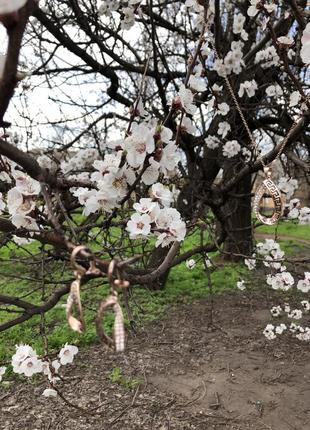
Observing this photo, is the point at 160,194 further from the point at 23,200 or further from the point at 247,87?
the point at 247,87

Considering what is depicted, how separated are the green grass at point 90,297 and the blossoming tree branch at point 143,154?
0.32 m

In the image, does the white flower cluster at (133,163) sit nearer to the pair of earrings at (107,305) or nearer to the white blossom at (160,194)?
the white blossom at (160,194)

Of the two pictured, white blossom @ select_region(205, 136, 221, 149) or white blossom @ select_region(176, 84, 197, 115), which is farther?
white blossom @ select_region(205, 136, 221, 149)

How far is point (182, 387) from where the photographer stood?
3779 millimetres

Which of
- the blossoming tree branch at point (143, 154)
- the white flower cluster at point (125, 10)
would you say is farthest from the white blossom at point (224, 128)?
the white flower cluster at point (125, 10)

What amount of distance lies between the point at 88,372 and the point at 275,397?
1.52 metres

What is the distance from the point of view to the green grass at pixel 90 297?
15.2 feet

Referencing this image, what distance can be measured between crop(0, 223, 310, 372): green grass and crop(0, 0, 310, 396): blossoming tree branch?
1.04 feet

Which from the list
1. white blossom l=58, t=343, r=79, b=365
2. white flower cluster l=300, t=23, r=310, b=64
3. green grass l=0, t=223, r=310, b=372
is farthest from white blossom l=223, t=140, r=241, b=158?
white flower cluster l=300, t=23, r=310, b=64

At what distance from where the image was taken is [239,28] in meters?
4.67

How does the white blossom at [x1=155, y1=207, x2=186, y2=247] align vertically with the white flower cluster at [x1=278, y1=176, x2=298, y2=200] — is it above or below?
below

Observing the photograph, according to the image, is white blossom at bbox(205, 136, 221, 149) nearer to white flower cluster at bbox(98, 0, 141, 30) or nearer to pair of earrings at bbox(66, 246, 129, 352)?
white flower cluster at bbox(98, 0, 141, 30)

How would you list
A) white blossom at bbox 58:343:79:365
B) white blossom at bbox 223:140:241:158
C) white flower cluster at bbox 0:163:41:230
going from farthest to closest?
white blossom at bbox 223:140:241:158, white blossom at bbox 58:343:79:365, white flower cluster at bbox 0:163:41:230

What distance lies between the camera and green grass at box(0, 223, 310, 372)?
463 cm
